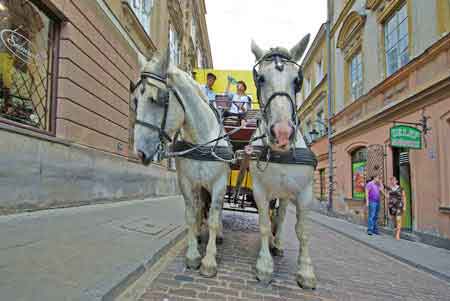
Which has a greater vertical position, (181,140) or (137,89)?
(137,89)

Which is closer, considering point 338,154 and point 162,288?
point 162,288

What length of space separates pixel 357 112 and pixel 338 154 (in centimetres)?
288

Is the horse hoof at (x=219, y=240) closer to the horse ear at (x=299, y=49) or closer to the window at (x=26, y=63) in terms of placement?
the horse ear at (x=299, y=49)

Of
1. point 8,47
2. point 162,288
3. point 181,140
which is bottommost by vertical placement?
point 162,288

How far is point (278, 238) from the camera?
420 cm

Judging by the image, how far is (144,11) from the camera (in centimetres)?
1238

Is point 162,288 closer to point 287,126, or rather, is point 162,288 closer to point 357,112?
point 287,126

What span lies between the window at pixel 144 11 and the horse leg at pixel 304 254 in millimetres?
11109

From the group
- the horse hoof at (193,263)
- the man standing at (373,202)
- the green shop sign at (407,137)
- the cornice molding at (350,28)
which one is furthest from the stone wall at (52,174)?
the cornice molding at (350,28)

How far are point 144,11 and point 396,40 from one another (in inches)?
410

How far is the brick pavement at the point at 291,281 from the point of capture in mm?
2797

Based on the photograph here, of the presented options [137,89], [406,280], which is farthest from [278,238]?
[137,89]

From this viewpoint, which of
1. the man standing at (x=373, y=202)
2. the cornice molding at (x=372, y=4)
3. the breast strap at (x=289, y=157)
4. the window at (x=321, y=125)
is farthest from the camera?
the window at (x=321, y=125)

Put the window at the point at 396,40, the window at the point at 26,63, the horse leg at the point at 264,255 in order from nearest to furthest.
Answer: the horse leg at the point at 264,255
the window at the point at 26,63
the window at the point at 396,40
